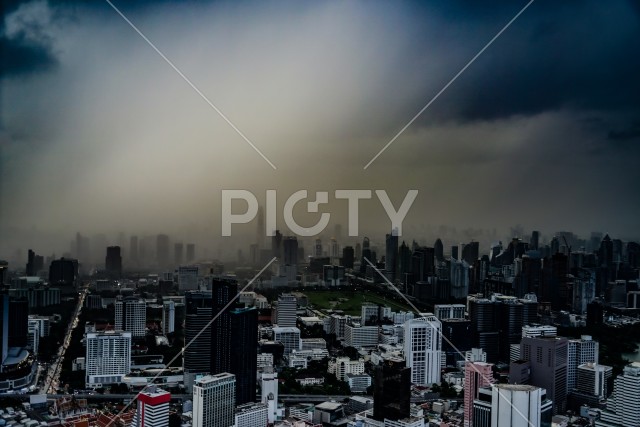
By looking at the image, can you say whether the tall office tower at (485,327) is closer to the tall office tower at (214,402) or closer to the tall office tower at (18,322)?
the tall office tower at (214,402)

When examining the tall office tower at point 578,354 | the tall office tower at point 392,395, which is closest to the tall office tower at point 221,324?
the tall office tower at point 392,395

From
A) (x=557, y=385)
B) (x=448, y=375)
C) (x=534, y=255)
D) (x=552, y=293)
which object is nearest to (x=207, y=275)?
(x=448, y=375)

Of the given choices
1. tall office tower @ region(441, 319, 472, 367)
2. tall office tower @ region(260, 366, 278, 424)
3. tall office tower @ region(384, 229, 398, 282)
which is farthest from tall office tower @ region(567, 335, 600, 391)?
tall office tower @ region(260, 366, 278, 424)

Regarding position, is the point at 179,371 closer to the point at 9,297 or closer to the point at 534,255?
the point at 9,297

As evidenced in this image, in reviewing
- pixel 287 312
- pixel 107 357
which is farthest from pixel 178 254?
pixel 287 312

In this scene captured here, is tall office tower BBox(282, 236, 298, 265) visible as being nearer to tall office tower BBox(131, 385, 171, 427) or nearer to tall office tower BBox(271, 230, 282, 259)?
tall office tower BBox(271, 230, 282, 259)

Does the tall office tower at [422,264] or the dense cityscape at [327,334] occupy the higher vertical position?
the tall office tower at [422,264]
